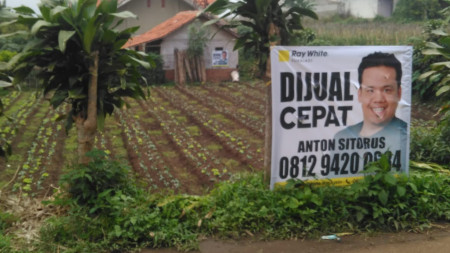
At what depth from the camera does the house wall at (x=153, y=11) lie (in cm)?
2822

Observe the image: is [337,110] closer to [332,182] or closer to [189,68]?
[332,182]

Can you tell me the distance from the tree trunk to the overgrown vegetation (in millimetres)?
202

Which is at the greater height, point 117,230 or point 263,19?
point 263,19

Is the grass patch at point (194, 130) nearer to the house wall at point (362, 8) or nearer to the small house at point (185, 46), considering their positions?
the small house at point (185, 46)

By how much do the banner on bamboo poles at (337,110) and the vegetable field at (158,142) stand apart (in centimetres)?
244

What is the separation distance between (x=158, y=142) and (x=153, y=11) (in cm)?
1857

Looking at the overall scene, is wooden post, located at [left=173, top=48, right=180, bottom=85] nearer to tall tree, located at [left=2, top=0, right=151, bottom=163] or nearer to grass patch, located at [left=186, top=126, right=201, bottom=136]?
grass patch, located at [left=186, top=126, right=201, bottom=136]

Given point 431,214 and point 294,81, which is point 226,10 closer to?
point 294,81

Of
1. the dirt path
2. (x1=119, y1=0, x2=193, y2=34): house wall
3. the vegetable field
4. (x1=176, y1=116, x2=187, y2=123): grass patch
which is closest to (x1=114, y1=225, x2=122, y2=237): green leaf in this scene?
the dirt path

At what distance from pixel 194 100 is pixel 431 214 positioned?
1312cm

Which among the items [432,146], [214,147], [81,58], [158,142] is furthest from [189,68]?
[81,58]

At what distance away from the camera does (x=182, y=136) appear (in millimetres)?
12344

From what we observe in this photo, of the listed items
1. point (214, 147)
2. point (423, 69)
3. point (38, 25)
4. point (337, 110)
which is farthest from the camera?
point (423, 69)

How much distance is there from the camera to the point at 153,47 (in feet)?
77.8
